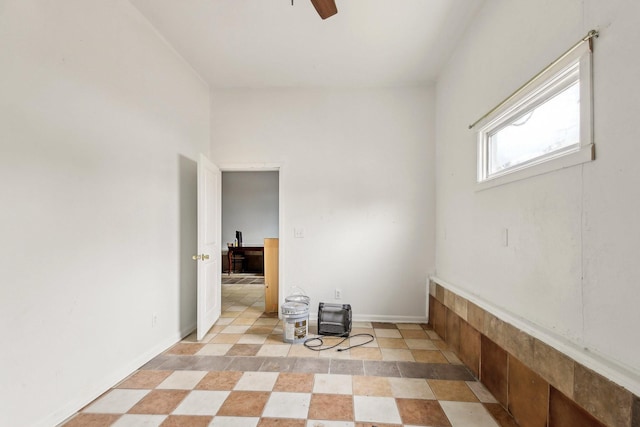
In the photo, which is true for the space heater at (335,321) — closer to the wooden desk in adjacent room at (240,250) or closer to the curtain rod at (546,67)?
the curtain rod at (546,67)

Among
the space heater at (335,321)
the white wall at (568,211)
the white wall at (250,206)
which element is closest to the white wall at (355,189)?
the space heater at (335,321)

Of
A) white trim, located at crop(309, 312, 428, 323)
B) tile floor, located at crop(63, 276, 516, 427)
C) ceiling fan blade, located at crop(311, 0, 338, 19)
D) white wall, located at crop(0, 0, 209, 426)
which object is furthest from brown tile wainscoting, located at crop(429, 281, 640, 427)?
white wall, located at crop(0, 0, 209, 426)

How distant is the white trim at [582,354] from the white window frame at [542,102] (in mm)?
854

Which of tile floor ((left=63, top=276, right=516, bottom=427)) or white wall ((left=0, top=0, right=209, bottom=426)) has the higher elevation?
white wall ((left=0, top=0, right=209, bottom=426))

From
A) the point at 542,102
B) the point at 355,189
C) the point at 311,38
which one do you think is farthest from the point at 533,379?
the point at 311,38

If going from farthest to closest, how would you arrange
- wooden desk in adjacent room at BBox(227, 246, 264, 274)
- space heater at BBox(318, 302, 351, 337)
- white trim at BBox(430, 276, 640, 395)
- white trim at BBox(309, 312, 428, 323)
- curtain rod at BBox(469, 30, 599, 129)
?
1. wooden desk in adjacent room at BBox(227, 246, 264, 274)
2. white trim at BBox(309, 312, 428, 323)
3. space heater at BBox(318, 302, 351, 337)
4. curtain rod at BBox(469, 30, 599, 129)
5. white trim at BBox(430, 276, 640, 395)

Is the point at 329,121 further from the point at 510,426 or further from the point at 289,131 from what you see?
the point at 510,426

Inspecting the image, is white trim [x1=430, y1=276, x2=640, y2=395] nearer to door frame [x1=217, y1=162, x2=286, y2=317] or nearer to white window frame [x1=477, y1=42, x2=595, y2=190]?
white window frame [x1=477, y1=42, x2=595, y2=190]

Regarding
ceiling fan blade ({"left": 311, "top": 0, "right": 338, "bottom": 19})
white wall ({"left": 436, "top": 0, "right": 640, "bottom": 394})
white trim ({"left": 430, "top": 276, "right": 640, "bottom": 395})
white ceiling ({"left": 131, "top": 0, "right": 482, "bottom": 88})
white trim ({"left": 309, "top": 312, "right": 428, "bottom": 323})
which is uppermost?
white ceiling ({"left": 131, "top": 0, "right": 482, "bottom": 88})

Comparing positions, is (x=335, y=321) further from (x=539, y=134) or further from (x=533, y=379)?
(x=539, y=134)

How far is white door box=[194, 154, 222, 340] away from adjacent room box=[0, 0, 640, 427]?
0.15ft

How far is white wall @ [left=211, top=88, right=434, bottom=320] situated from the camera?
357 cm

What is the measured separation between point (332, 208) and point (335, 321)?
4.45 feet

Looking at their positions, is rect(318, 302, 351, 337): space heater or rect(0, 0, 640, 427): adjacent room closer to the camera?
rect(0, 0, 640, 427): adjacent room
